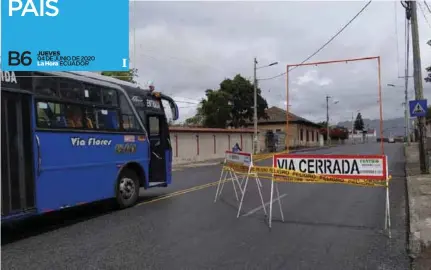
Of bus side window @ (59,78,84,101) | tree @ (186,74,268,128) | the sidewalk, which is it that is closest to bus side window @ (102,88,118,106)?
bus side window @ (59,78,84,101)

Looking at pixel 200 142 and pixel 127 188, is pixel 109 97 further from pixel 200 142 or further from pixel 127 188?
pixel 200 142

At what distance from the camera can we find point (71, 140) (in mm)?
8328

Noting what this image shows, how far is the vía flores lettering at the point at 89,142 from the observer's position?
842 centimetres

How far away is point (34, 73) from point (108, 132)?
2.28 m

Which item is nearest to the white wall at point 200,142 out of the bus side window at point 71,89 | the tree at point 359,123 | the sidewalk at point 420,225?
the sidewalk at point 420,225

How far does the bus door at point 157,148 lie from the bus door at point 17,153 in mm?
4601

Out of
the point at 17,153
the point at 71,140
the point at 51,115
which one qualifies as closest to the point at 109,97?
the point at 71,140

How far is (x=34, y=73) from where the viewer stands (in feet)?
25.0

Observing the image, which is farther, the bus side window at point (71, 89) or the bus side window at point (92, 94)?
the bus side window at point (92, 94)

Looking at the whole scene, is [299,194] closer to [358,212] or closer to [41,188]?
[358,212]

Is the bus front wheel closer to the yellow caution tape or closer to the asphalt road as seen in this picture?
the asphalt road

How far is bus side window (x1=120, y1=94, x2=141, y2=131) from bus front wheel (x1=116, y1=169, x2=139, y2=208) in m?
1.02

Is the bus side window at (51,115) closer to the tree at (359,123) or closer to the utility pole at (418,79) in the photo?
the utility pole at (418,79)

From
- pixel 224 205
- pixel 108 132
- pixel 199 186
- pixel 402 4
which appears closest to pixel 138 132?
pixel 108 132
